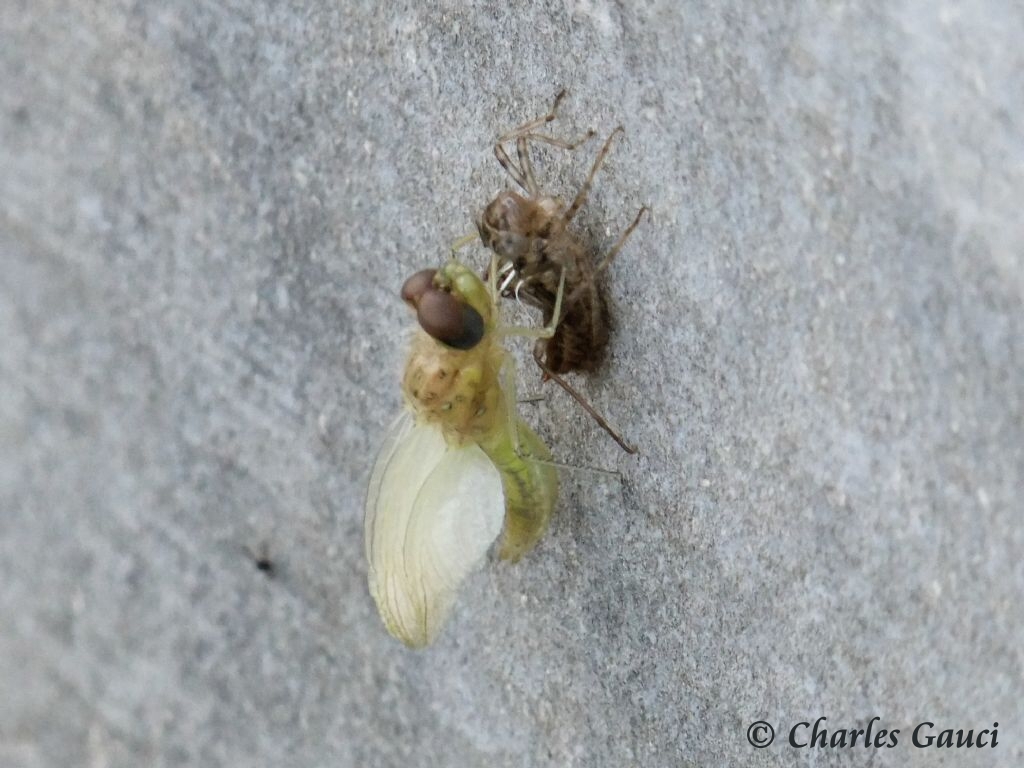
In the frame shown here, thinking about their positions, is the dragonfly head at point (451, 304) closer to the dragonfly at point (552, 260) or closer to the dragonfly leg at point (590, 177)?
the dragonfly at point (552, 260)

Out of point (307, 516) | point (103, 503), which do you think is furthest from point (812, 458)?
point (103, 503)

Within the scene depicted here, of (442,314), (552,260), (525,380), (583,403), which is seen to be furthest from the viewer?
(525,380)

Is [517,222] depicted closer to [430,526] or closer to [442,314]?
[442,314]

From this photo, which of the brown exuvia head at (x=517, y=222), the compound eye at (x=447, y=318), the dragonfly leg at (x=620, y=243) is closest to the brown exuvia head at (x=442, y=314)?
the compound eye at (x=447, y=318)

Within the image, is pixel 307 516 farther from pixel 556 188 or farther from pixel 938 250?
pixel 938 250

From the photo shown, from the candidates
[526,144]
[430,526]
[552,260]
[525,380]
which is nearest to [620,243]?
[552,260]
